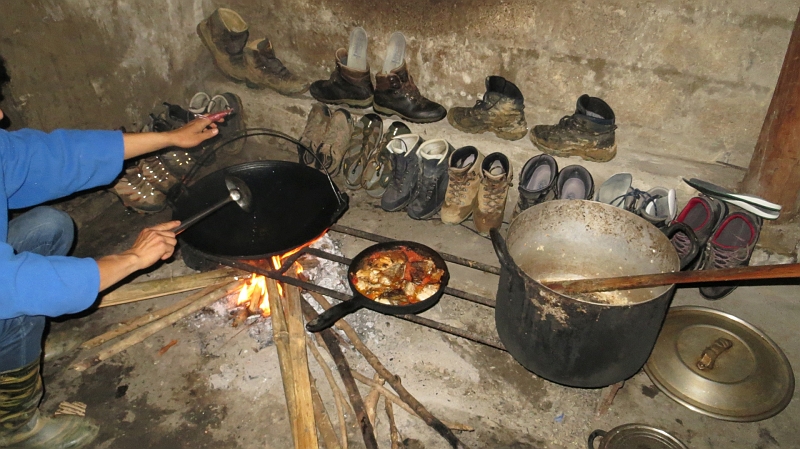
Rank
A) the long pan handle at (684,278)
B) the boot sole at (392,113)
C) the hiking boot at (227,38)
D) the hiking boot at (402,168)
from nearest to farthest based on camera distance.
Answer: the long pan handle at (684,278)
the hiking boot at (402,168)
the boot sole at (392,113)
the hiking boot at (227,38)

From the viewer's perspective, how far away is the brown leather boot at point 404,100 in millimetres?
3730

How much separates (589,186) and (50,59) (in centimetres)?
376

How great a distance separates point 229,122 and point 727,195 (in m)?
3.80

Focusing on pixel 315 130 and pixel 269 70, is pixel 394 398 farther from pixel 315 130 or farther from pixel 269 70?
pixel 269 70

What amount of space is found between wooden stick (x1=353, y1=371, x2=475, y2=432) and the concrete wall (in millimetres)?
2343

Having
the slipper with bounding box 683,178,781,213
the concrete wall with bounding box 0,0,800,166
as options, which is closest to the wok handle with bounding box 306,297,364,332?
the concrete wall with bounding box 0,0,800,166

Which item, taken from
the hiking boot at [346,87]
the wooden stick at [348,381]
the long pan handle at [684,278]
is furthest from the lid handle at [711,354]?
the hiking boot at [346,87]

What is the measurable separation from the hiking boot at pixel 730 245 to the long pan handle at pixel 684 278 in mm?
1071

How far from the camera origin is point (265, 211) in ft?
9.45

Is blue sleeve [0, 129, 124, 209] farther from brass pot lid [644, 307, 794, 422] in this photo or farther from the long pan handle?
brass pot lid [644, 307, 794, 422]

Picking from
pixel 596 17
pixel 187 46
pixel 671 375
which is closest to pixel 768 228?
pixel 671 375

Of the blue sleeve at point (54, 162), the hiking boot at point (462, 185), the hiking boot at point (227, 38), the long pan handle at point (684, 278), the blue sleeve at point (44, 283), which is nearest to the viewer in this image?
the long pan handle at point (684, 278)

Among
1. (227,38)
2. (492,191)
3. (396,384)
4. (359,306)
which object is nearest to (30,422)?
(359,306)

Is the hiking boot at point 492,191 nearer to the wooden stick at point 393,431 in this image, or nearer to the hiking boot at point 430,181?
the hiking boot at point 430,181
